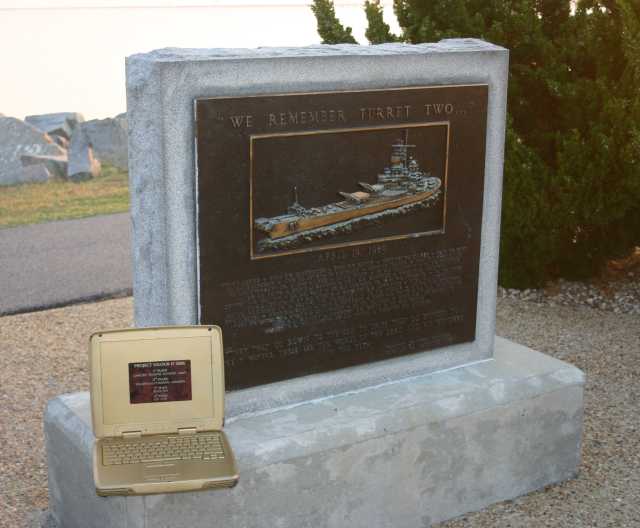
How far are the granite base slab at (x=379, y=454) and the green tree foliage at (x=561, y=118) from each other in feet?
7.60

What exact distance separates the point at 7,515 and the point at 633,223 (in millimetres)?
4969

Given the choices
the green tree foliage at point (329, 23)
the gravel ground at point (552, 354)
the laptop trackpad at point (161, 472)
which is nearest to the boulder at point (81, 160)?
the gravel ground at point (552, 354)

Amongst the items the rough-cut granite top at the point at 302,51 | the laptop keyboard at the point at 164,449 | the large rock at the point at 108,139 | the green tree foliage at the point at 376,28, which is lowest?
the large rock at the point at 108,139

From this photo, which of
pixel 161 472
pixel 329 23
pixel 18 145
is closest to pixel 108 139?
pixel 18 145

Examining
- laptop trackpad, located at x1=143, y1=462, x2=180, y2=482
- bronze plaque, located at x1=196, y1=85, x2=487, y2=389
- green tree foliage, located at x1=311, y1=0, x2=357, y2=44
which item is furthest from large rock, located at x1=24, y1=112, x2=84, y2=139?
laptop trackpad, located at x1=143, y1=462, x2=180, y2=482

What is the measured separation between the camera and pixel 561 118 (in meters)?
7.43

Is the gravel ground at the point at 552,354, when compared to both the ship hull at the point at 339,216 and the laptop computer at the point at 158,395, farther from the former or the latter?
the ship hull at the point at 339,216

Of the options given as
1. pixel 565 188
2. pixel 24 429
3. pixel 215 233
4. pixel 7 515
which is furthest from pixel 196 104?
pixel 565 188

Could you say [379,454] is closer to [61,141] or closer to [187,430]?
[187,430]

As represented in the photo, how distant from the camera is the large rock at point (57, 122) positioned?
13.1 metres

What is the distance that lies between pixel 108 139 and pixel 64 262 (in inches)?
179

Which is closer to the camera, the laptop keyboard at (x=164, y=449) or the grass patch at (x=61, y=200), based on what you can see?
the laptop keyboard at (x=164, y=449)

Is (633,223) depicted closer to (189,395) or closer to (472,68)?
(472,68)

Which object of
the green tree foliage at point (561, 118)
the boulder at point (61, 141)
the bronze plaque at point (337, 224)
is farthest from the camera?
the boulder at point (61, 141)
